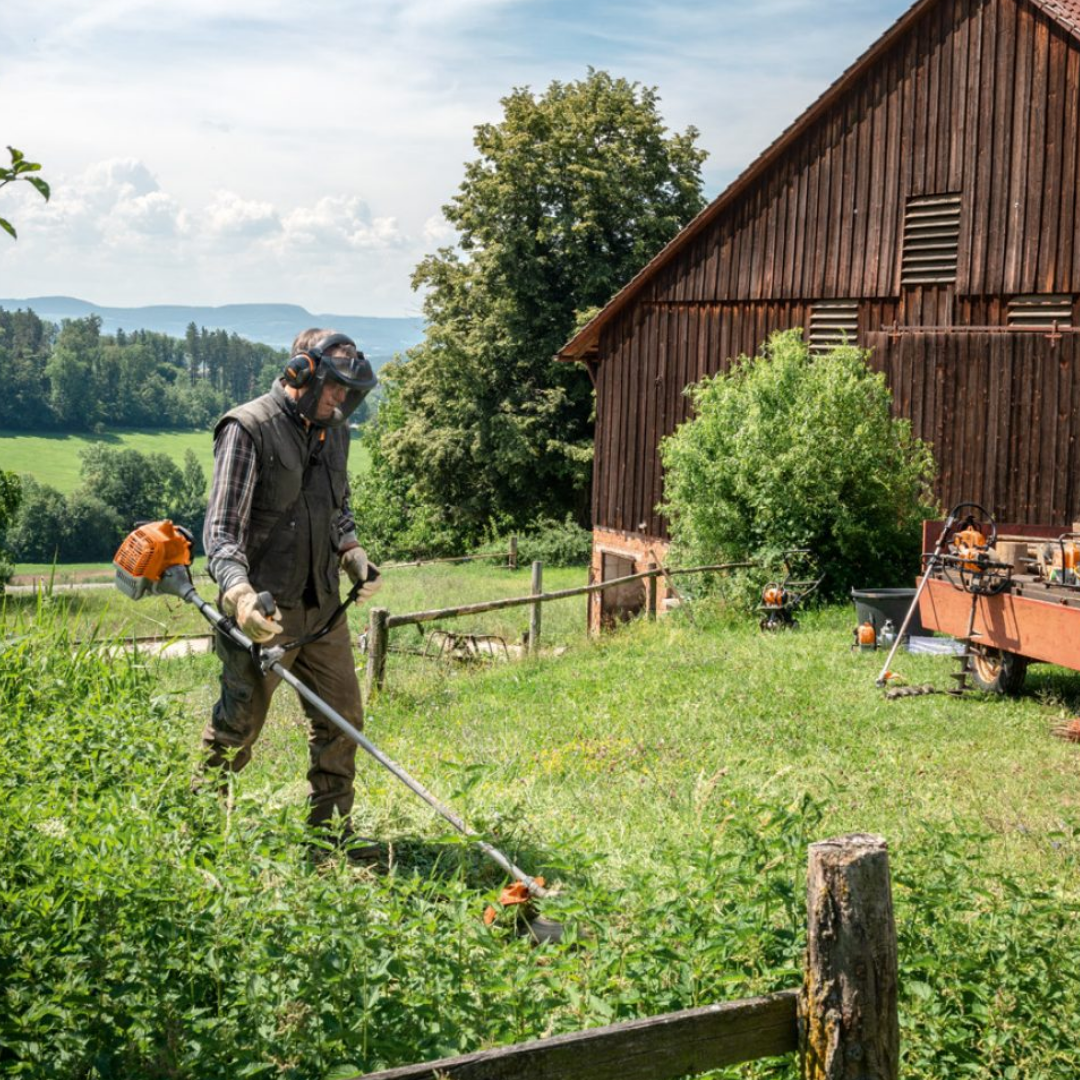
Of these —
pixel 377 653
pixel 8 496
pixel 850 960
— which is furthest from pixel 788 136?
pixel 8 496

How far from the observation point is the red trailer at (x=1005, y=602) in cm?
898

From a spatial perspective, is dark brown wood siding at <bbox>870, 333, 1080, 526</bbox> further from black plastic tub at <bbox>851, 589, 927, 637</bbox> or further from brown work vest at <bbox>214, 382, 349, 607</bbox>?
brown work vest at <bbox>214, 382, 349, 607</bbox>

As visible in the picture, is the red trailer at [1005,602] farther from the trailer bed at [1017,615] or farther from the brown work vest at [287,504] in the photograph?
the brown work vest at [287,504]

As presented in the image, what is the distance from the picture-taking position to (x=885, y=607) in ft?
40.4

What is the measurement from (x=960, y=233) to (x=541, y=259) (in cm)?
1823

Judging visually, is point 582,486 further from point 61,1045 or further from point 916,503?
point 61,1045

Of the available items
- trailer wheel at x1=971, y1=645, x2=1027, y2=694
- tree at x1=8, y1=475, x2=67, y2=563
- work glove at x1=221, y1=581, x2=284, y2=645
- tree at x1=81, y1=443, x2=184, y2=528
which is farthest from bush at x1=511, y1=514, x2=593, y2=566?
tree at x1=81, y1=443, x2=184, y2=528

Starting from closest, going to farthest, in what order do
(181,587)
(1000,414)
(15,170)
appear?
(15,170)
(181,587)
(1000,414)

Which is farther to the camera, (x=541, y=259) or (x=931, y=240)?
(x=541, y=259)

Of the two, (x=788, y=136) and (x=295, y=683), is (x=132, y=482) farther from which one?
(x=295, y=683)

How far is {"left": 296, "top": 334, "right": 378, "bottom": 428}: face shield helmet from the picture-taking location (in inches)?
231

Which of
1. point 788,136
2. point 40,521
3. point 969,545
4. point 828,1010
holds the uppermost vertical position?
point 788,136

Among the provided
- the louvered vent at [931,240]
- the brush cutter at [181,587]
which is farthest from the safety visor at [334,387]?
the louvered vent at [931,240]

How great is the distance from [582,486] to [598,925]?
31541mm
